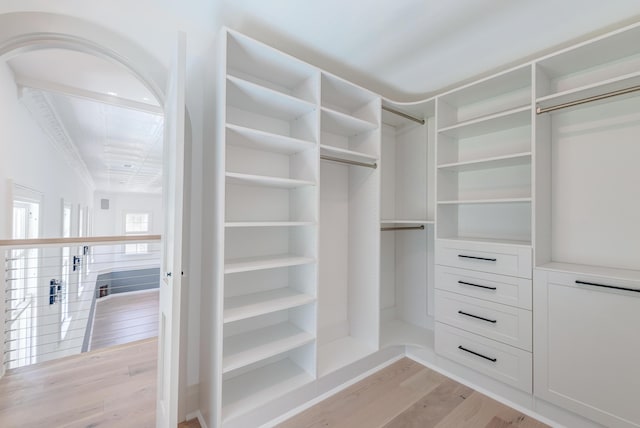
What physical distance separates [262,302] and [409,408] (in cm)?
123

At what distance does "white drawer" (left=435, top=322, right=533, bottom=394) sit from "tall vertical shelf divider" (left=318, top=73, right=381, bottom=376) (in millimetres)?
546

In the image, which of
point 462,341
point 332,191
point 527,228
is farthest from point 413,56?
point 462,341

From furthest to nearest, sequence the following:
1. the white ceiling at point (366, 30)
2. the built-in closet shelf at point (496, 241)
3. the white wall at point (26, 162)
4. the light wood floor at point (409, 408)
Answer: the white wall at point (26, 162), the built-in closet shelf at point (496, 241), the light wood floor at point (409, 408), the white ceiling at point (366, 30)

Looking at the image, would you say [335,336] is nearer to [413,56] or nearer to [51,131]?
[413,56]

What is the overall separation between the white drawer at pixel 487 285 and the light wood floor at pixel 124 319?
3797 mm

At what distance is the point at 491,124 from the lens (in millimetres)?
2049

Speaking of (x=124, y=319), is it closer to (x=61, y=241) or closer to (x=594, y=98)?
(x=61, y=241)

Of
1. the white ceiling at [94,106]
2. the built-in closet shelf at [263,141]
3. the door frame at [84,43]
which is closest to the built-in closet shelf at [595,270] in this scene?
the built-in closet shelf at [263,141]

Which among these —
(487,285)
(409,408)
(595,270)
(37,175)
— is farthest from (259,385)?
(37,175)

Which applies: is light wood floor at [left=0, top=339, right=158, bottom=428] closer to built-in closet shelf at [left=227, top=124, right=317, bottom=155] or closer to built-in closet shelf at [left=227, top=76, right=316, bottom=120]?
built-in closet shelf at [left=227, top=124, right=317, bottom=155]

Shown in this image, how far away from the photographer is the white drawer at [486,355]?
1.73 metres

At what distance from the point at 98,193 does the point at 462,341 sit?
12.1 meters

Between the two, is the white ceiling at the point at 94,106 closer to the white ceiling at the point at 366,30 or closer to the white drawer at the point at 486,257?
the white ceiling at the point at 366,30

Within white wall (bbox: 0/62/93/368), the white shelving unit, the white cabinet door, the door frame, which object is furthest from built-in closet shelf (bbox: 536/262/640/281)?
white wall (bbox: 0/62/93/368)
